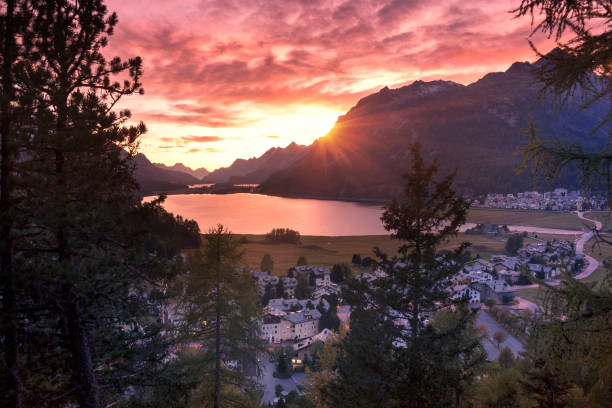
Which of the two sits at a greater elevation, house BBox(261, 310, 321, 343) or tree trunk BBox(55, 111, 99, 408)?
tree trunk BBox(55, 111, 99, 408)

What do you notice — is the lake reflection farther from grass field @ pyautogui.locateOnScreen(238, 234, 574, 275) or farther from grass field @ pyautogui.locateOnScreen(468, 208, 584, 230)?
grass field @ pyautogui.locateOnScreen(468, 208, 584, 230)

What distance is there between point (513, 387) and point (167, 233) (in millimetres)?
11598

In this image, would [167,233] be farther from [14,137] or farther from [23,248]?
[14,137]

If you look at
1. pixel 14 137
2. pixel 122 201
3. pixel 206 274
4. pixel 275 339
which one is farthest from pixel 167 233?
pixel 275 339

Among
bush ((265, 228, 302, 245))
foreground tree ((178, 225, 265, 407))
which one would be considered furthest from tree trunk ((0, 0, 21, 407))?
bush ((265, 228, 302, 245))

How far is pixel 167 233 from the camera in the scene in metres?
6.33

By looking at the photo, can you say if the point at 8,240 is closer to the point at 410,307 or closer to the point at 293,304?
the point at 410,307

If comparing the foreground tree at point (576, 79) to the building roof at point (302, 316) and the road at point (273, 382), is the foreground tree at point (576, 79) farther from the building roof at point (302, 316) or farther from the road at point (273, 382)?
the building roof at point (302, 316)

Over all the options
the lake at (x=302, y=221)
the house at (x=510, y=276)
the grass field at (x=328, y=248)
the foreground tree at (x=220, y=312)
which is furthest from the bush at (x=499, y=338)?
the lake at (x=302, y=221)

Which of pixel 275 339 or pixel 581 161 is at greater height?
pixel 581 161

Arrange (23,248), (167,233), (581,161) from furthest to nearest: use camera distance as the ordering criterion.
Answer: (167,233)
(23,248)
(581,161)

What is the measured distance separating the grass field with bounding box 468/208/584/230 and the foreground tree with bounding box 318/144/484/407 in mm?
132803

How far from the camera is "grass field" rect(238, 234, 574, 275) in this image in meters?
77.5

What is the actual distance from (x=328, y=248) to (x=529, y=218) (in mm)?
96190
